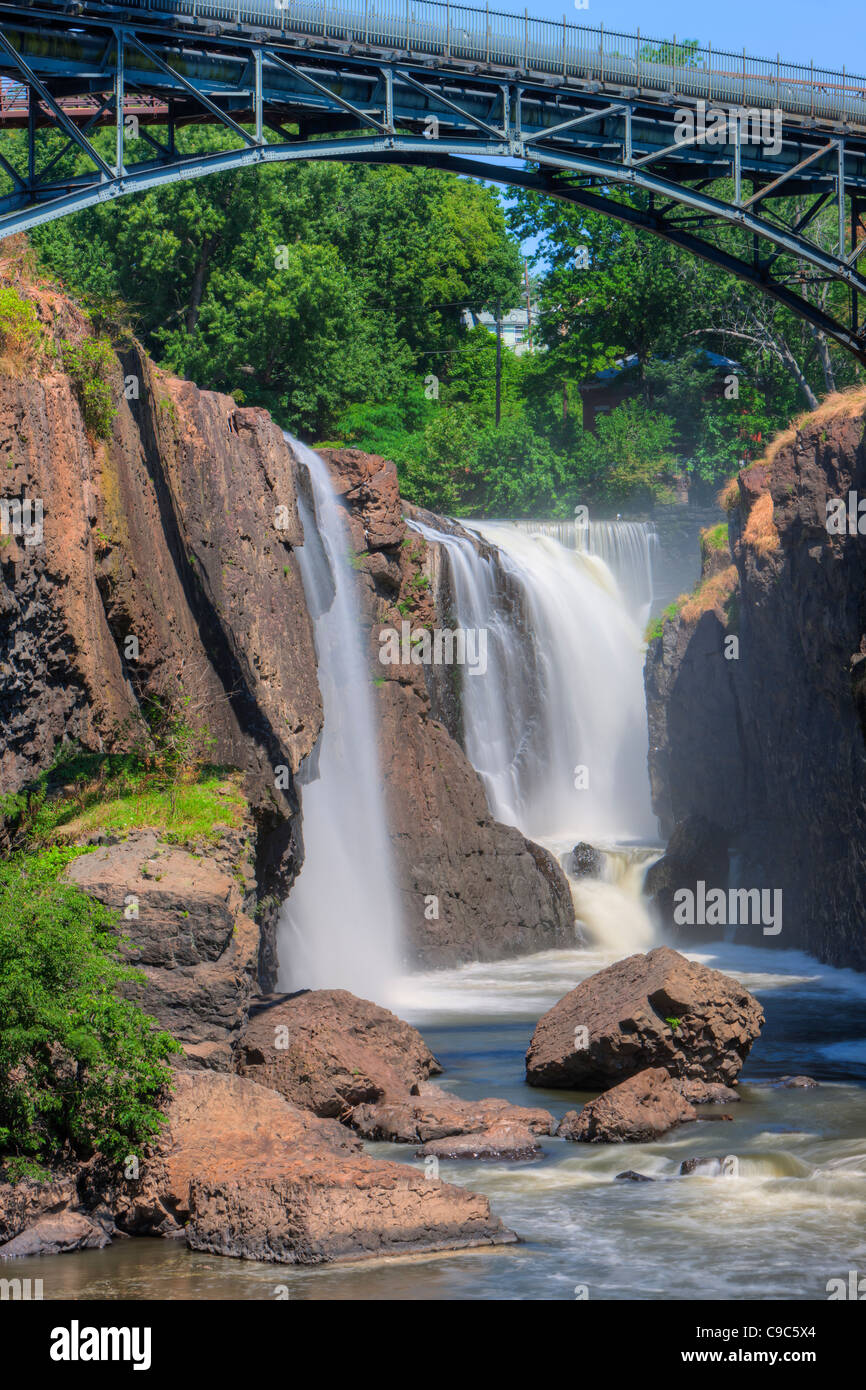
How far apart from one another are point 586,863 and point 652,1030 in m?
14.5

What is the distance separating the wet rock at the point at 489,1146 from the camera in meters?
14.7

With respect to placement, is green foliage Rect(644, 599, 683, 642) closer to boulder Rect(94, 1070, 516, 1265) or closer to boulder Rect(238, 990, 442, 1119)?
boulder Rect(238, 990, 442, 1119)

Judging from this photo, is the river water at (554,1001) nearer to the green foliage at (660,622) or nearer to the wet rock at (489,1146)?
the wet rock at (489,1146)

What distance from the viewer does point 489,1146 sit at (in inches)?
583

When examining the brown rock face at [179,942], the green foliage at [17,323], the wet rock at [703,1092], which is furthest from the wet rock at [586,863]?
the green foliage at [17,323]

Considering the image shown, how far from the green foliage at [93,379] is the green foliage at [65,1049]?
6.40 metres

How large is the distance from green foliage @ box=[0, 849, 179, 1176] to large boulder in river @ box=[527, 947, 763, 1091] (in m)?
5.88

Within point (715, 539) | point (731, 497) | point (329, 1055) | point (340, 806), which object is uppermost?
point (731, 497)

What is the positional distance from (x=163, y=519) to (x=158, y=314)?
29.4 m

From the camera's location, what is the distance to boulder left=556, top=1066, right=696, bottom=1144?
15.3 metres

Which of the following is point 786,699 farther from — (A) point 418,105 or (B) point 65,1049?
(B) point 65,1049

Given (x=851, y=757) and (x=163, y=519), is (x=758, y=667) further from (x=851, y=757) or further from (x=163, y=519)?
(x=163, y=519)

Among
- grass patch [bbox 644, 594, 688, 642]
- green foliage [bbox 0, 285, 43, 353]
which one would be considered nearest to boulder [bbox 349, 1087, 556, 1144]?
green foliage [bbox 0, 285, 43, 353]

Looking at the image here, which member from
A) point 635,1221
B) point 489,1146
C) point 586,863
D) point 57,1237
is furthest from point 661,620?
point 57,1237
